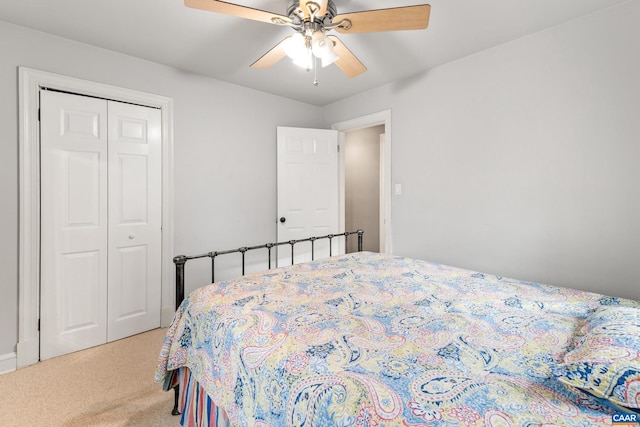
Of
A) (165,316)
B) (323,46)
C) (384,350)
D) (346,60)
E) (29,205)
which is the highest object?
(346,60)

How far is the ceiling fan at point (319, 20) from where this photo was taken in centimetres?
151

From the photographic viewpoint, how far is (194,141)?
9.53ft

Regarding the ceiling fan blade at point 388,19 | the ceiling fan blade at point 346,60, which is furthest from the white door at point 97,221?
the ceiling fan blade at point 388,19

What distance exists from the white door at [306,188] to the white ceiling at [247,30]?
2.81 ft

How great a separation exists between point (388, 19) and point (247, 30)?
108 centimetres

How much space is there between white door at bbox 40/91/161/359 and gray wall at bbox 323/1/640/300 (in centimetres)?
248

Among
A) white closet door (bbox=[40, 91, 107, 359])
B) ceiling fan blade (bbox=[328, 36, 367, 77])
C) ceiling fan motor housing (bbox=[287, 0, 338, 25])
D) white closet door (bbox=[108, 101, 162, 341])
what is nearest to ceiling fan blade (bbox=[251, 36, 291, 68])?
ceiling fan motor housing (bbox=[287, 0, 338, 25])

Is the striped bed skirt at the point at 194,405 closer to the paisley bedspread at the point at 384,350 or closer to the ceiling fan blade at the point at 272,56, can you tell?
the paisley bedspread at the point at 384,350

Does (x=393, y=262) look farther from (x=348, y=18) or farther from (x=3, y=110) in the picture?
(x=3, y=110)

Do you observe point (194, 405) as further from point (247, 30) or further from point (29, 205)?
point (247, 30)

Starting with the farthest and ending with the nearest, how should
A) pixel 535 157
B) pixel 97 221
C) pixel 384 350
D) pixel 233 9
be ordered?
pixel 97 221 < pixel 535 157 < pixel 233 9 < pixel 384 350

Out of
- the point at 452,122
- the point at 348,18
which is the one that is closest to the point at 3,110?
the point at 348,18

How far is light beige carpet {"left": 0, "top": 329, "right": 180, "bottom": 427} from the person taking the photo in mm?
1621

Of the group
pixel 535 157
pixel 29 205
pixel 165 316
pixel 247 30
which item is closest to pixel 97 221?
pixel 29 205
